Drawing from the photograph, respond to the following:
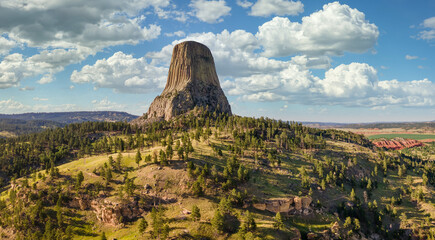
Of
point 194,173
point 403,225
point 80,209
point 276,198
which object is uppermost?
point 194,173

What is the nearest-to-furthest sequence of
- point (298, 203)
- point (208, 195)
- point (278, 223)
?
point (278, 223), point (208, 195), point (298, 203)

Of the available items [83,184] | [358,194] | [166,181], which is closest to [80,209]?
[83,184]

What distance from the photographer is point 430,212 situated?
171500mm

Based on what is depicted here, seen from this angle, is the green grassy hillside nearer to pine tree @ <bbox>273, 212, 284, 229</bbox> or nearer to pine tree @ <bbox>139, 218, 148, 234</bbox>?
pine tree @ <bbox>139, 218, 148, 234</bbox>

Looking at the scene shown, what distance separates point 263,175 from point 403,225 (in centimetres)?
10023

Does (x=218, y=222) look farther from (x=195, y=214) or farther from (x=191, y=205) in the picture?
(x=191, y=205)

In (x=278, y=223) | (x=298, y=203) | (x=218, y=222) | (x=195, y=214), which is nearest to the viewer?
(x=218, y=222)

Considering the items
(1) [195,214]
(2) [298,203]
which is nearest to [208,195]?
(1) [195,214]

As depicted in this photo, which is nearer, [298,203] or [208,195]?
[208,195]

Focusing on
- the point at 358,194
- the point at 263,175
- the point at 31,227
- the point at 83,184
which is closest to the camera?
the point at 31,227

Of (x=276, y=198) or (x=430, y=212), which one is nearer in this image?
(x=276, y=198)

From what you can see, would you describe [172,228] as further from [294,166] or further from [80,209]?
[294,166]

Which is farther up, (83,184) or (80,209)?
(83,184)

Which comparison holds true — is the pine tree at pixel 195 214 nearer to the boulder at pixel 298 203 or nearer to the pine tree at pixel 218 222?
the pine tree at pixel 218 222
